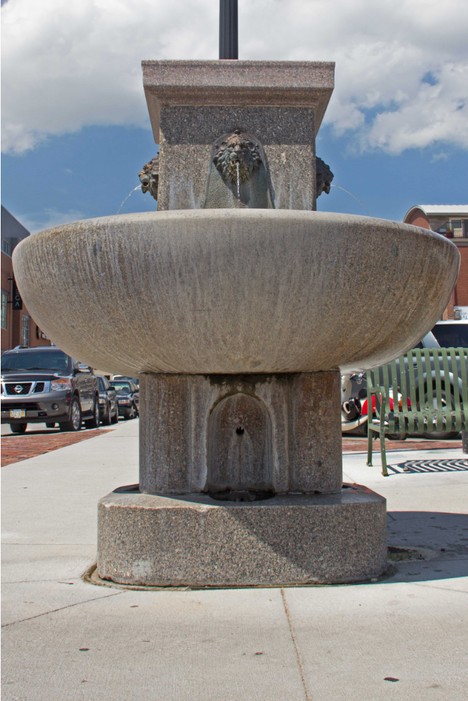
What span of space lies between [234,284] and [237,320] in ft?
0.43

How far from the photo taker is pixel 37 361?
15453 millimetres

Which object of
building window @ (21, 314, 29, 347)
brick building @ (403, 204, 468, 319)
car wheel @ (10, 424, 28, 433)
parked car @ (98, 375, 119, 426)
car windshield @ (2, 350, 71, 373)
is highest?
brick building @ (403, 204, 468, 319)

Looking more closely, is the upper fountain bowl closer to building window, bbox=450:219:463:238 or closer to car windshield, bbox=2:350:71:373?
car windshield, bbox=2:350:71:373

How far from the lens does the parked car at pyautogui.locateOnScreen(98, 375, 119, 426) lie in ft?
60.7

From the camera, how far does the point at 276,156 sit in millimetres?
3477

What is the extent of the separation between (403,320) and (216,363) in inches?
27.9

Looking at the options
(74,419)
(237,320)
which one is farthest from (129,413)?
(237,320)

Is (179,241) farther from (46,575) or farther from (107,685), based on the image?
(46,575)

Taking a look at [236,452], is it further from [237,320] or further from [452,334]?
[452,334]

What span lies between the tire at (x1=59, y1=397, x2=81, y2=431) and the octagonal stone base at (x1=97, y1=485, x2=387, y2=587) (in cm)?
1234

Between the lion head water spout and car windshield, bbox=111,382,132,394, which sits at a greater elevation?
the lion head water spout

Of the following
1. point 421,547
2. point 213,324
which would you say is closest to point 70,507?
point 421,547

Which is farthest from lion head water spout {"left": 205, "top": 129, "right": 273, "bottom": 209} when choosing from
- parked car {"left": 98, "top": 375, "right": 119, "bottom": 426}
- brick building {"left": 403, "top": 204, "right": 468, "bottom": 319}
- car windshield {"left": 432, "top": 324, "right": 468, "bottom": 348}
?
brick building {"left": 403, "top": 204, "right": 468, "bottom": 319}

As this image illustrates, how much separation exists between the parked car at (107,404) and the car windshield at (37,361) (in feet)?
9.31
